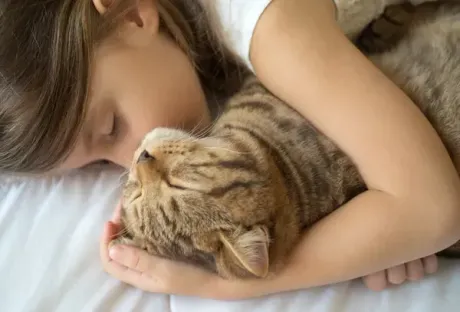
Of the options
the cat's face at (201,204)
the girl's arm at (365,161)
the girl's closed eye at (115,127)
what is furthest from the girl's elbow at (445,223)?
the girl's closed eye at (115,127)

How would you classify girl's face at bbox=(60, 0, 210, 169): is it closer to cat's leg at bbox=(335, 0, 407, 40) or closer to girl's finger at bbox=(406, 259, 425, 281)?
cat's leg at bbox=(335, 0, 407, 40)

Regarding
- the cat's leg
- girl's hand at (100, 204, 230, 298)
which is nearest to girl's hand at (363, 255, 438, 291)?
girl's hand at (100, 204, 230, 298)

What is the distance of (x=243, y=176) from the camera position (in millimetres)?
947

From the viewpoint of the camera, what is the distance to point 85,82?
3.47 ft

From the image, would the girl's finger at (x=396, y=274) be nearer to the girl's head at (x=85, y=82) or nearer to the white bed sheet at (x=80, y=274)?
the white bed sheet at (x=80, y=274)

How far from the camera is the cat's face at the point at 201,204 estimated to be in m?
0.91

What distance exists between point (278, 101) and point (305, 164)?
0.42 feet

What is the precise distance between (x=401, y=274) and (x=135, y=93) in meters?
0.53

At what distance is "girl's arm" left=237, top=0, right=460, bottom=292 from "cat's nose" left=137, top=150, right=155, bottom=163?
24 cm

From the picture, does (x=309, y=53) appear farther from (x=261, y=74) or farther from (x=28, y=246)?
(x=28, y=246)

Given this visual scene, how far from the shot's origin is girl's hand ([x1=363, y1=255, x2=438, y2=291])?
3.20ft

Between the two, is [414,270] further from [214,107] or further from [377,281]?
[214,107]

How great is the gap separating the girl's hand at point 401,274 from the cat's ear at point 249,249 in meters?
0.19

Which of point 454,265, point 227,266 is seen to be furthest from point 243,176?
point 454,265
